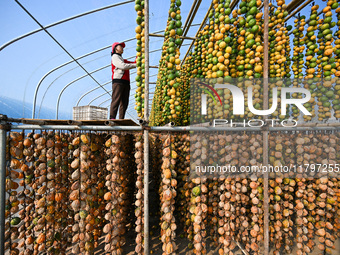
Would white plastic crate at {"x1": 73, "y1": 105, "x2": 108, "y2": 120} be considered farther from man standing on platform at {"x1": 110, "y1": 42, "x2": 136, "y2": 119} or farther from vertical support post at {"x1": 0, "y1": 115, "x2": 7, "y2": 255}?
vertical support post at {"x1": 0, "y1": 115, "x2": 7, "y2": 255}

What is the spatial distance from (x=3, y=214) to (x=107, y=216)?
1159 millimetres

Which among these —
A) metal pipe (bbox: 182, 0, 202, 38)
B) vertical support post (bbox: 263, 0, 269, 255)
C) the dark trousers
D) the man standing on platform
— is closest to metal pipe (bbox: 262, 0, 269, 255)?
vertical support post (bbox: 263, 0, 269, 255)

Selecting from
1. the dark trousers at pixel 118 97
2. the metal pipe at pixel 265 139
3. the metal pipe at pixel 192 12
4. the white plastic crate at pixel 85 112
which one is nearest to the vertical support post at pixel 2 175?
the dark trousers at pixel 118 97

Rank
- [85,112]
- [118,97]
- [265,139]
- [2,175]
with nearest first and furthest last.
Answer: [2,175] → [265,139] → [118,97] → [85,112]

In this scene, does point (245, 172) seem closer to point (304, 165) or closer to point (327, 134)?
point (304, 165)

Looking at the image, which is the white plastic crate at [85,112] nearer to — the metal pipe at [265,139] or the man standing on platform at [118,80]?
the man standing on platform at [118,80]

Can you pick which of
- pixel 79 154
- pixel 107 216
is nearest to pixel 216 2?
pixel 79 154

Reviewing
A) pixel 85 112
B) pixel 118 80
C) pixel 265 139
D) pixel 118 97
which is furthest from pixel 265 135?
pixel 85 112

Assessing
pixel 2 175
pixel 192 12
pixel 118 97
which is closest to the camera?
pixel 2 175

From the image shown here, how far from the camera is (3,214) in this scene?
186 centimetres

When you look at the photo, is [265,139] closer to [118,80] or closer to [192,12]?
[118,80]

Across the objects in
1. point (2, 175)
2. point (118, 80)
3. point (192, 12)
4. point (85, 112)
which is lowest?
point (2, 175)

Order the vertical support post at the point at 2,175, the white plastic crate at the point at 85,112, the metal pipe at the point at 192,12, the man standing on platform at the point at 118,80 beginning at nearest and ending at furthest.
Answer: the vertical support post at the point at 2,175, the man standing on platform at the point at 118,80, the metal pipe at the point at 192,12, the white plastic crate at the point at 85,112

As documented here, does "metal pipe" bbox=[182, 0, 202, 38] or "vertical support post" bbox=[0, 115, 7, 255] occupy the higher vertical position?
"metal pipe" bbox=[182, 0, 202, 38]
